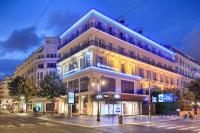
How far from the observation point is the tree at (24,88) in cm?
7226

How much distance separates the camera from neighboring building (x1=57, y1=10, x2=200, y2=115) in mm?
52281

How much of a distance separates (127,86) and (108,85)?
666 cm

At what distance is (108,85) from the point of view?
177 feet

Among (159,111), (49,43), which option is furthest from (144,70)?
(49,43)

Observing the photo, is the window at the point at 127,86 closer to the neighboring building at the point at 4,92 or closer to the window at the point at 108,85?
the window at the point at 108,85

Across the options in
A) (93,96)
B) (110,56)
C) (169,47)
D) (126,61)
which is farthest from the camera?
(169,47)

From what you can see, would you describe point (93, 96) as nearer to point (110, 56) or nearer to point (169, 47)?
point (110, 56)

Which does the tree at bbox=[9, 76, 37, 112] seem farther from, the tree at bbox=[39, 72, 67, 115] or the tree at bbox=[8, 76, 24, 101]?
the tree at bbox=[39, 72, 67, 115]

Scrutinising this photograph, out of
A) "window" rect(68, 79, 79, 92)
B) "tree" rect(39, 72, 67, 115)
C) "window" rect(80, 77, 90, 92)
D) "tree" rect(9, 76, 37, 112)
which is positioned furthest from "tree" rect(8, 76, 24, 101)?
"tree" rect(39, 72, 67, 115)

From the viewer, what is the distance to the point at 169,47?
8175cm

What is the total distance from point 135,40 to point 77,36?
14.6 m

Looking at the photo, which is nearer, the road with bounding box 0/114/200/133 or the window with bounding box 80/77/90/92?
the road with bounding box 0/114/200/133

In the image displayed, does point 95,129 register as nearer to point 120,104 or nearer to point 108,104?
point 108,104

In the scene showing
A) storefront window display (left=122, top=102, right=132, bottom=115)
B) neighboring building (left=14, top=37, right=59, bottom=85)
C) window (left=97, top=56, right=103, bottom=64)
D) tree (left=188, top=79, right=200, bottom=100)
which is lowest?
storefront window display (left=122, top=102, right=132, bottom=115)
